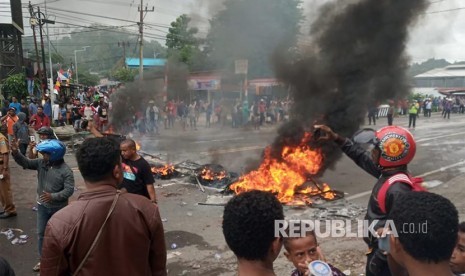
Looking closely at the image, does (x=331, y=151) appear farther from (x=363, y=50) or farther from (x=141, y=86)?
(x=141, y=86)

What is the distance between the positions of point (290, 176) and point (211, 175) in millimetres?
1995

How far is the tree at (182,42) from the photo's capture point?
21.9 m

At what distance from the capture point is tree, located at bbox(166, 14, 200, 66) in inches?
862

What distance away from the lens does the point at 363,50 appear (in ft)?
28.6

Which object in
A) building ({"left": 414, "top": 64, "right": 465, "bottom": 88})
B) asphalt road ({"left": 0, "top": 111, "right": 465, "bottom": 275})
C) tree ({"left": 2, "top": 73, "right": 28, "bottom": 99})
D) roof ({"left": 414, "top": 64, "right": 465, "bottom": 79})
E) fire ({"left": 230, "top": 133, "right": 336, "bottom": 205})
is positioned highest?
roof ({"left": 414, "top": 64, "right": 465, "bottom": 79})

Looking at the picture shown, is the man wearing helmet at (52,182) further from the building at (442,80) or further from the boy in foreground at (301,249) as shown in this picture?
the building at (442,80)

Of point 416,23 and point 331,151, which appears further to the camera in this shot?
point 416,23

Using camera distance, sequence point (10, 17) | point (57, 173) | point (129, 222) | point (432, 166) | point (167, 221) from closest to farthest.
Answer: point (129, 222), point (57, 173), point (167, 221), point (432, 166), point (10, 17)

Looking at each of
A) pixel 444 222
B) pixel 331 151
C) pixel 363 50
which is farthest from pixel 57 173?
pixel 363 50

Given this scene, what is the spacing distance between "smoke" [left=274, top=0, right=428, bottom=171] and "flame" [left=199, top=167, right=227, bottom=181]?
→ 1.45m

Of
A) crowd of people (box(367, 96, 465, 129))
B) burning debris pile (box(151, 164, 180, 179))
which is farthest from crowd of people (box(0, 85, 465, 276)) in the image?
crowd of people (box(367, 96, 465, 129))

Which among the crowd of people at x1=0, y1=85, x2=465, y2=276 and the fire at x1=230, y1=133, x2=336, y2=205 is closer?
the crowd of people at x1=0, y1=85, x2=465, y2=276

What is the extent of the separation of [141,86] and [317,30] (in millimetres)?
12553

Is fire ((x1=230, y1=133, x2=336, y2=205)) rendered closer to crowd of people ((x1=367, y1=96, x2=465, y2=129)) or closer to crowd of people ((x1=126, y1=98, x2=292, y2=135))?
crowd of people ((x1=367, y1=96, x2=465, y2=129))
